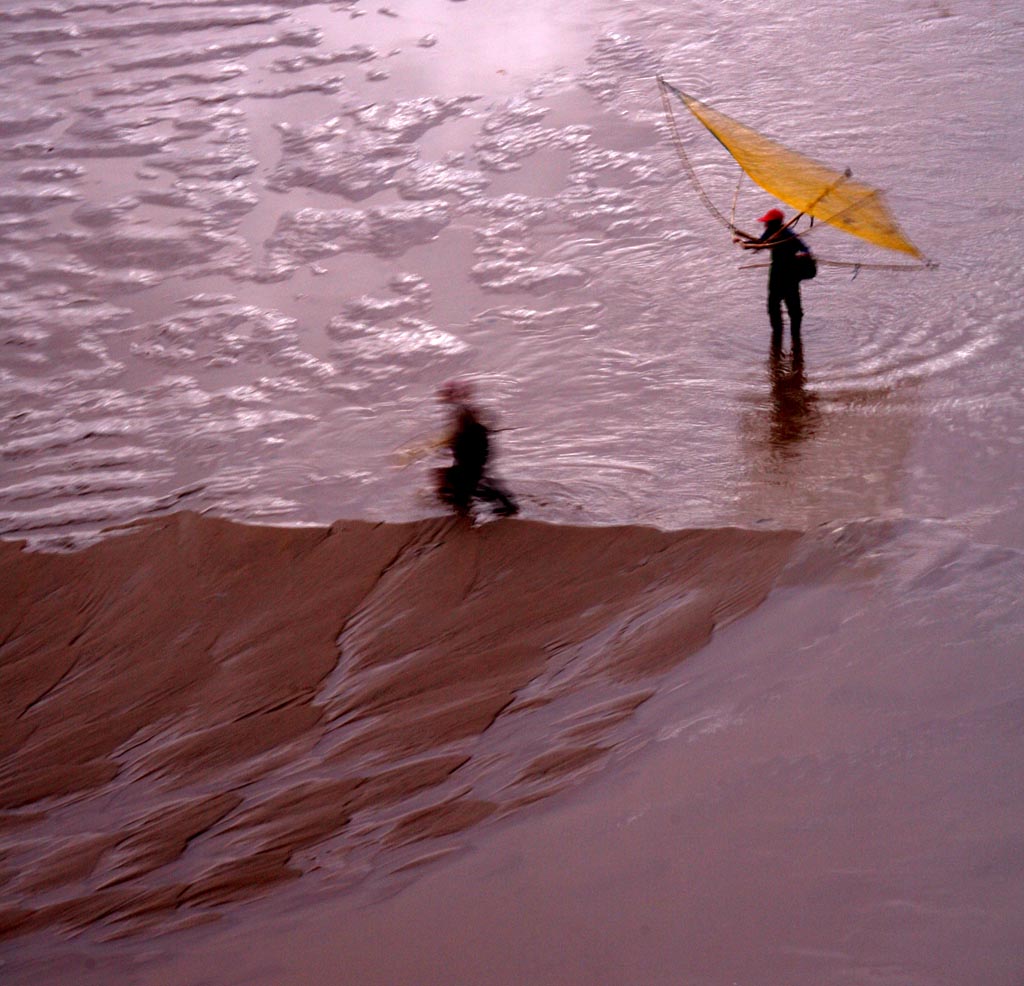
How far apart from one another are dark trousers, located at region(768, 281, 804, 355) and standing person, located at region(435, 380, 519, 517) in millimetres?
2298

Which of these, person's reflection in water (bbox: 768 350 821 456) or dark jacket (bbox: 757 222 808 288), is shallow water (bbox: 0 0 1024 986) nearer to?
person's reflection in water (bbox: 768 350 821 456)

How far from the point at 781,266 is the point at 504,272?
91.4 inches

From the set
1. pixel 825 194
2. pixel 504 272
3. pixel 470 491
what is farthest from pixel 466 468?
pixel 504 272

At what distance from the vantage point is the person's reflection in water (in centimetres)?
658

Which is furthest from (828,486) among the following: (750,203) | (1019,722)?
(750,203)

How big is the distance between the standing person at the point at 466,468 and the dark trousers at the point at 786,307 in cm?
230

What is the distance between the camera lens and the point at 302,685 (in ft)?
17.5

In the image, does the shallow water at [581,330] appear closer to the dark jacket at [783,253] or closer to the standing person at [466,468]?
the standing person at [466,468]

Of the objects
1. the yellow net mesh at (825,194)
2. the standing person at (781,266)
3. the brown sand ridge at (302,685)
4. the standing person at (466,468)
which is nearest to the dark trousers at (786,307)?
the standing person at (781,266)

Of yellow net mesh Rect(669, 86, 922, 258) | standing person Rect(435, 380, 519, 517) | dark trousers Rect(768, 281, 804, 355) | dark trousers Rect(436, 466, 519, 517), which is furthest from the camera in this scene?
dark trousers Rect(768, 281, 804, 355)

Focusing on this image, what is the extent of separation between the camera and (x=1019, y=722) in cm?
459

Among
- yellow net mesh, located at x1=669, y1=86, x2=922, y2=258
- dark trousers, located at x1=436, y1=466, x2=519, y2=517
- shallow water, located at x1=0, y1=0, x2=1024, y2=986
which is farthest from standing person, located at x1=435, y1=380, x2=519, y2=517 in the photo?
yellow net mesh, located at x1=669, y1=86, x2=922, y2=258

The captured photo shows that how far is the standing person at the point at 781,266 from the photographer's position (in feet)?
23.1

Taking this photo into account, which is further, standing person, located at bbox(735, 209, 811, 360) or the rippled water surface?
standing person, located at bbox(735, 209, 811, 360)
